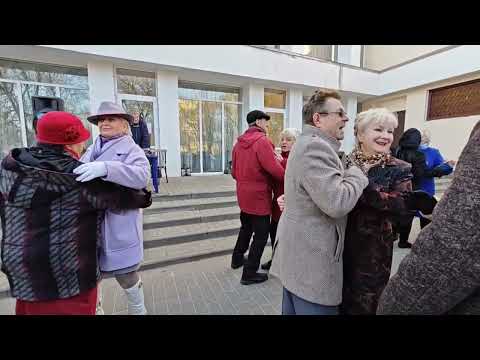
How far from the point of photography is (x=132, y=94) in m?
7.19

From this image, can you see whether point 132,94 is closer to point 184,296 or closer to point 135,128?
point 135,128

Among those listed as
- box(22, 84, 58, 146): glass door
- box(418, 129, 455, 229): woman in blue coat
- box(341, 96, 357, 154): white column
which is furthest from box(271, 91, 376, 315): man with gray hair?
box(341, 96, 357, 154): white column

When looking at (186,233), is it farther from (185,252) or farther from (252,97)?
(252,97)

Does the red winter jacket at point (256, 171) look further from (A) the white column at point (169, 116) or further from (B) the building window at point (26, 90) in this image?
(B) the building window at point (26, 90)

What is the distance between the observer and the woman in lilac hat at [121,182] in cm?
151

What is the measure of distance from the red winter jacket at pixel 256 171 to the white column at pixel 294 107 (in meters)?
7.50

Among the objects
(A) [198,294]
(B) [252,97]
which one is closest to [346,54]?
(B) [252,97]

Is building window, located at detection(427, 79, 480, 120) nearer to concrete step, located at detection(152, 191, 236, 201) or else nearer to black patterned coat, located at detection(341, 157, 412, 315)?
concrete step, located at detection(152, 191, 236, 201)

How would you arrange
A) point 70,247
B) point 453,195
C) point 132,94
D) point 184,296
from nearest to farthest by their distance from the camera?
point 453,195 → point 70,247 → point 184,296 → point 132,94

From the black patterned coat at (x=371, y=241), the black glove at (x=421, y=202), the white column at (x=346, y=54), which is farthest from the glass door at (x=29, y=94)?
the white column at (x=346, y=54)

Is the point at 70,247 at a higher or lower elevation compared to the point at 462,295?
lower

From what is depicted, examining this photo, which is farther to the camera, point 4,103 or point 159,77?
point 159,77

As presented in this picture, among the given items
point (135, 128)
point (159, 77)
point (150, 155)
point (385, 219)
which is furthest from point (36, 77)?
point (385, 219)

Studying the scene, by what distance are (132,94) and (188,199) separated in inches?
163
